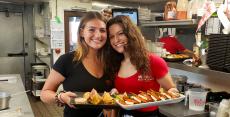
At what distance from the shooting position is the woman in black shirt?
4.90 ft

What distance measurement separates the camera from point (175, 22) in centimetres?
224

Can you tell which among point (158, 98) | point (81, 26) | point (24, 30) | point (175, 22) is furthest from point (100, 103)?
point (24, 30)

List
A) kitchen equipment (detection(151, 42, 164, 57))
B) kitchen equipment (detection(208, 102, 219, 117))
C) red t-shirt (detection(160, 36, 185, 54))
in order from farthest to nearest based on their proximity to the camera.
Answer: red t-shirt (detection(160, 36, 185, 54))
kitchen equipment (detection(151, 42, 164, 57))
kitchen equipment (detection(208, 102, 219, 117))

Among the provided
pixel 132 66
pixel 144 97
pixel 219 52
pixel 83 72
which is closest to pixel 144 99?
pixel 144 97

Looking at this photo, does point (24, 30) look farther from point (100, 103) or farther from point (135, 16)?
point (100, 103)

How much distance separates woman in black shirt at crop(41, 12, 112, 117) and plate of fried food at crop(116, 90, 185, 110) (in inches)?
7.9

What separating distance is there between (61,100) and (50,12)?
3834 millimetres

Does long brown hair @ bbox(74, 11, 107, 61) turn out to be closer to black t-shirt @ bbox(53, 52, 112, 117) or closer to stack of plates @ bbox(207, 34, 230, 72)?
black t-shirt @ bbox(53, 52, 112, 117)

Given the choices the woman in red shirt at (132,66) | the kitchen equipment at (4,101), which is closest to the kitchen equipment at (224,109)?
the woman in red shirt at (132,66)

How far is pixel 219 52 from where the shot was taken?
168 centimetres

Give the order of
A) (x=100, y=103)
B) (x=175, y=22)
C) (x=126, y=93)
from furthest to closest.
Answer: (x=175, y=22) → (x=126, y=93) → (x=100, y=103)

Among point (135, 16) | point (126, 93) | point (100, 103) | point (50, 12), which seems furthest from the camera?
point (50, 12)

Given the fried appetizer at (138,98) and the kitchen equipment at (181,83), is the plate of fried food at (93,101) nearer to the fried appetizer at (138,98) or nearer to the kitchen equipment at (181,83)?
the fried appetizer at (138,98)

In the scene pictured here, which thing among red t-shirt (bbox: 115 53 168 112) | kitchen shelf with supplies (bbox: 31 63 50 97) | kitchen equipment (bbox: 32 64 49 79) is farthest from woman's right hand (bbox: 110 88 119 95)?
kitchen equipment (bbox: 32 64 49 79)
